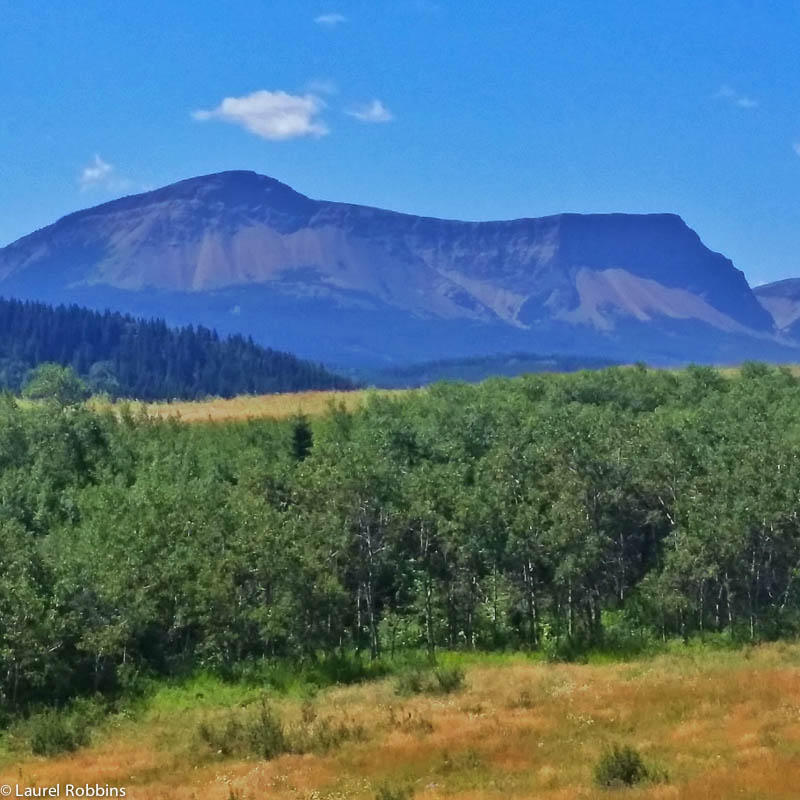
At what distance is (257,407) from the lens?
144 meters

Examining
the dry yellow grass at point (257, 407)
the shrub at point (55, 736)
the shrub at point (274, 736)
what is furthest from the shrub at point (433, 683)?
the dry yellow grass at point (257, 407)

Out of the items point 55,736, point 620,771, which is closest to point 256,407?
point 55,736

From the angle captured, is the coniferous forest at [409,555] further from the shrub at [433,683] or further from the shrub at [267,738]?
the shrub at [267,738]

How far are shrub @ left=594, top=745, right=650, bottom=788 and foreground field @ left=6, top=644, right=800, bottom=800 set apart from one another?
21.9 inches

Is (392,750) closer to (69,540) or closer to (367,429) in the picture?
(69,540)

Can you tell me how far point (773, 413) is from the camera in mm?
92000

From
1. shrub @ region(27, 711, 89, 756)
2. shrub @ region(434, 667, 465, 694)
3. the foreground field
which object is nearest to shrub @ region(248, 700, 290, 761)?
the foreground field

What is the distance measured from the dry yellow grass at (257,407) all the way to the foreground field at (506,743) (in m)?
80.9

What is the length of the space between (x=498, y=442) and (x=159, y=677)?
34.1 m

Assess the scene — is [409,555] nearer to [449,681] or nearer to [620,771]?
[449,681]

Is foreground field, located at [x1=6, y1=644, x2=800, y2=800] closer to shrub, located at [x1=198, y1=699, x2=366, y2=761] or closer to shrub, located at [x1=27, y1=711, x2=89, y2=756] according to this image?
shrub, located at [x1=198, y1=699, x2=366, y2=761]

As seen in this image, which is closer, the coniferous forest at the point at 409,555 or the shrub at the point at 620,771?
the shrub at the point at 620,771

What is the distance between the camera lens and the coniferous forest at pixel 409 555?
6172 cm

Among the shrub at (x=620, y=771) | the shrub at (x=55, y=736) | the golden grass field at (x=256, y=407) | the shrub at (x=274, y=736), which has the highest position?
the golden grass field at (x=256, y=407)
